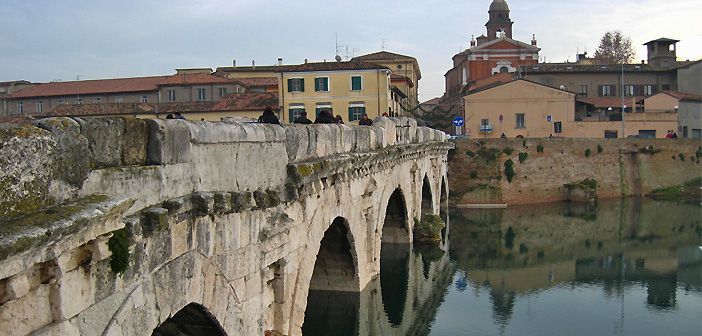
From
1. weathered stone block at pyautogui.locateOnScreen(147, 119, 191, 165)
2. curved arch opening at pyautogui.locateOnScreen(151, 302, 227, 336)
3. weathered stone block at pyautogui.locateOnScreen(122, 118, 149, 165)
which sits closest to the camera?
weathered stone block at pyautogui.locateOnScreen(122, 118, 149, 165)

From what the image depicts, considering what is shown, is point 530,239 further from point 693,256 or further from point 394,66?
point 394,66

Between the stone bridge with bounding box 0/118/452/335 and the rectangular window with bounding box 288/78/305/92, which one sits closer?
the stone bridge with bounding box 0/118/452/335

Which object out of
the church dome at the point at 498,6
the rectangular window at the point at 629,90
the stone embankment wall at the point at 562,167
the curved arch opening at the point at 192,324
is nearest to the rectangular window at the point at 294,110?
the stone embankment wall at the point at 562,167

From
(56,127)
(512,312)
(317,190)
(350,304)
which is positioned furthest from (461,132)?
(56,127)

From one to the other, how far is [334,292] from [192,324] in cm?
948

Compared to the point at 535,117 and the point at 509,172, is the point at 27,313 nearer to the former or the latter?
the point at 509,172

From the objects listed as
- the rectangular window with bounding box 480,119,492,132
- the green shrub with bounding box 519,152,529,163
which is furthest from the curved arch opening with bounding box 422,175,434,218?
the rectangular window with bounding box 480,119,492,132

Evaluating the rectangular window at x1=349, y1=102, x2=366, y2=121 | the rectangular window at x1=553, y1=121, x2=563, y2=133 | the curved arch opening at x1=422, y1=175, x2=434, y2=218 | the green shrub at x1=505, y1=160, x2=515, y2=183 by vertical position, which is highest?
the rectangular window at x1=349, y1=102, x2=366, y2=121

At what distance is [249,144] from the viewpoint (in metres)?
8.10

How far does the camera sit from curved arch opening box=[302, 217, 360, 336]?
15.8m

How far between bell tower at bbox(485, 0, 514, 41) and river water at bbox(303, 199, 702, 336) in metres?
37.6

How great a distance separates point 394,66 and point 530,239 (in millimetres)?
35328

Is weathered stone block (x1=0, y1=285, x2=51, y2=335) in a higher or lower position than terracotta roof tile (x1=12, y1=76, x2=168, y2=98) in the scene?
lower

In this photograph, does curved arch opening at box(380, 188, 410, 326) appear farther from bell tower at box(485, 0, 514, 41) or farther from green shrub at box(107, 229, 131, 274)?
bell tower at box(485, 0, 514, 41)
